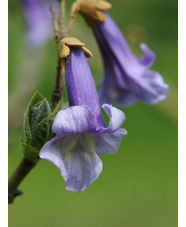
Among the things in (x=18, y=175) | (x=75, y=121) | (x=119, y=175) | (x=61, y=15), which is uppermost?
(x=61, y=15)

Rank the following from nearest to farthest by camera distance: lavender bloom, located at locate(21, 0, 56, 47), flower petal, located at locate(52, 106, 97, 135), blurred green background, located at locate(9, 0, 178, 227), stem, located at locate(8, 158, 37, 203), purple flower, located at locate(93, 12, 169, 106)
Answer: flower petal, located at locate(52, 106, 97, 135), stem, located at locate(8, 158, 37, 203), purple flower, located at locate(93, 12, 169, 106), lavender bloom, located at locate(21, 0, 56, 47), blurred green background, located at locate(9, 0, 178, 227)

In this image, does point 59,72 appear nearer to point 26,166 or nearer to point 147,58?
point 26,166

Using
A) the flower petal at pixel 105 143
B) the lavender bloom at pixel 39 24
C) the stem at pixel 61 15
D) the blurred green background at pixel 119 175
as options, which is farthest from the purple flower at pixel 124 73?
the lavender bloom at pixel 39 24

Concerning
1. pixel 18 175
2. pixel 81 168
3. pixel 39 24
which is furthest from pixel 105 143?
pixel 39 24

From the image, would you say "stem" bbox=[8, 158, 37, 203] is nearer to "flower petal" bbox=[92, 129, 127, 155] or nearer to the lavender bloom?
"flower petal" bbox=[92, 129, 127, 155]

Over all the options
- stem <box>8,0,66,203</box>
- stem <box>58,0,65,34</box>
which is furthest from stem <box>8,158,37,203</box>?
stem <box>58,0,65,34</box>
